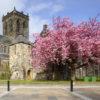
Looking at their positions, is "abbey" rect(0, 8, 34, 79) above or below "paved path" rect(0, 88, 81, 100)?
above

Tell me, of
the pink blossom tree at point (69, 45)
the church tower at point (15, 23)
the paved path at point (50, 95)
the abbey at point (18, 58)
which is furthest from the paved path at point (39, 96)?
the church tower at point (15, 23)

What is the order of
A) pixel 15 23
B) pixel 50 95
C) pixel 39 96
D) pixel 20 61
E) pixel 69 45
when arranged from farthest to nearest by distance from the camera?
pixel 15 23
pixel 20 61
pixel 69 45
pixel 50 95
pixel 39 96

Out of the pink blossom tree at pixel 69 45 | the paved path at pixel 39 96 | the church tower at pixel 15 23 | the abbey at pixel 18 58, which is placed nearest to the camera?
the paved path at pixel 39 96

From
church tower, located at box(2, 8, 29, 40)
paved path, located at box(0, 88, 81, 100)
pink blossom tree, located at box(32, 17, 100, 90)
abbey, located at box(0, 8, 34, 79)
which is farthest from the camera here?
church tower, located at box(2, 8, 29, 40)

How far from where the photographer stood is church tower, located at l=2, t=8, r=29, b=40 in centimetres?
10494

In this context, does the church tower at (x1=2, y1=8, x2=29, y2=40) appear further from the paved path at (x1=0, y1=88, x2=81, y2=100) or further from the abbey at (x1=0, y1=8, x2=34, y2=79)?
the paved path at (x1=0, y1=88, x2=81, y2=100)

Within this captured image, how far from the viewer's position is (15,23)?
343ft

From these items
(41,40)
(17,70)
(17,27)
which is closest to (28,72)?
(17,70)

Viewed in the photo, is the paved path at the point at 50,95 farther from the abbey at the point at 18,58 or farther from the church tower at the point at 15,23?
the church tower at the point at 15,23

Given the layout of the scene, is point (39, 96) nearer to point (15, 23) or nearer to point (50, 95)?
point (50, 95)

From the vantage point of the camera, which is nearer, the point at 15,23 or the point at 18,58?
the point at 18,58

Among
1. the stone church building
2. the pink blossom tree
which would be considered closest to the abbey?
the stone church building

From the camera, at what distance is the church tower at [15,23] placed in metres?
105

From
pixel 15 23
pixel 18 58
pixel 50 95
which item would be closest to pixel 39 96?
pixel 50 95
